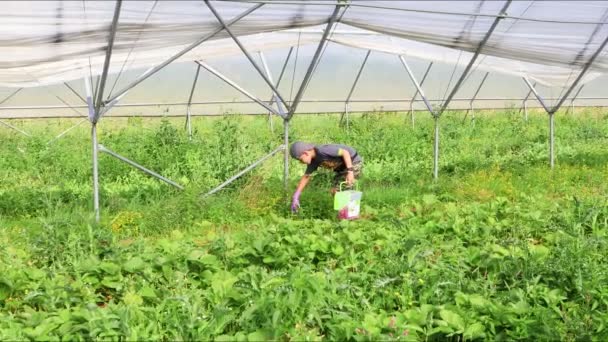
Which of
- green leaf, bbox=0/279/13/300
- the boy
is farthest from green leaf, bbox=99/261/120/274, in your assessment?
the boy

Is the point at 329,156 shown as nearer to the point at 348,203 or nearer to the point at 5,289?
the point at 348,203

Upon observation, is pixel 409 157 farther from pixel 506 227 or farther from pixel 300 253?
pixel 300 253

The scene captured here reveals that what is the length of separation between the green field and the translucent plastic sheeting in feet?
5.40

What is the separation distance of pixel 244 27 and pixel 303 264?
10.8 ft

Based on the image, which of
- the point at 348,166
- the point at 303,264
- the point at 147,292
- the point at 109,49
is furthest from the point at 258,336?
the point at 348,166

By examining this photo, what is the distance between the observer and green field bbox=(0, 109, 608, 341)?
125 inches

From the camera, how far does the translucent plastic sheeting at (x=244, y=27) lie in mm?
5676

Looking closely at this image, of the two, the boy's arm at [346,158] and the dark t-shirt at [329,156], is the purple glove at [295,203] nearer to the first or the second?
the dark t-shirt at [329,156]

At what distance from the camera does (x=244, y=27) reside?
6566 millimetres

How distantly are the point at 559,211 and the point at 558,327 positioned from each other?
2766 millimetres

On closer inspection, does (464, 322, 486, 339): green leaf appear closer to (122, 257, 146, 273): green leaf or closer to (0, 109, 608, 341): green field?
(0, 109, 608, 341): green field

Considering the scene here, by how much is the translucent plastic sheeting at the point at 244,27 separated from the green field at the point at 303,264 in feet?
5.40

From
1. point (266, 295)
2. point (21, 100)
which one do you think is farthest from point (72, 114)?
point (266, 295)

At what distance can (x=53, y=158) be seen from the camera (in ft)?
36.0
